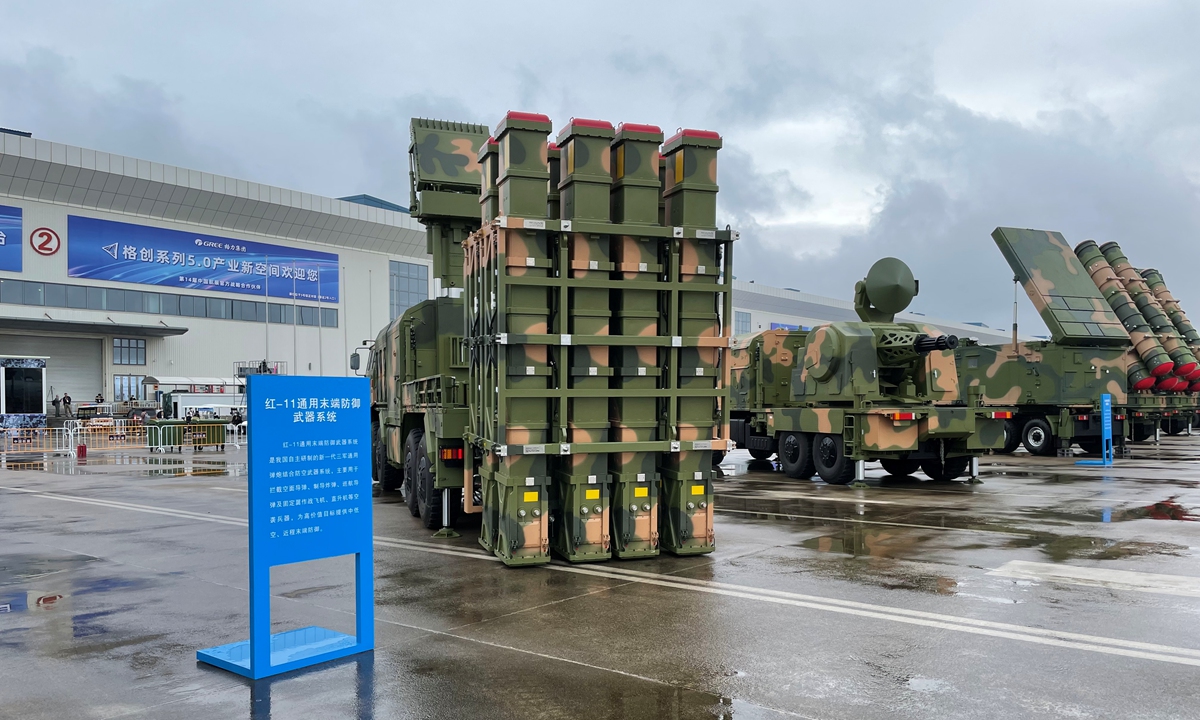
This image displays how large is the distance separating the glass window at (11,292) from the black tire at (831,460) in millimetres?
42613

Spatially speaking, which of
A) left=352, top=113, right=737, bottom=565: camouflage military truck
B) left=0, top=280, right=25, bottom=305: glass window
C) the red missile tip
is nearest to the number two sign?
A: left=0, top=280, right=25, bottom=305: glass window

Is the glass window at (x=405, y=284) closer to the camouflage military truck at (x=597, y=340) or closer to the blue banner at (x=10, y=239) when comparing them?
the blue banner at (x=10, y=239)

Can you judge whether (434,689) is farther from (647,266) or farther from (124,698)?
(647,266)

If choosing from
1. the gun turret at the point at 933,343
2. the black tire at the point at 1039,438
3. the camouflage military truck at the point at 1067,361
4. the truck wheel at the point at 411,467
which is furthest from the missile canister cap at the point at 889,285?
the truck wheel at the point at 411,467

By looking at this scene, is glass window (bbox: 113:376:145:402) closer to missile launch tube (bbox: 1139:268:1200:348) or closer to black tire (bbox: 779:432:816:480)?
black tire (bbox: 779:432:816:480)

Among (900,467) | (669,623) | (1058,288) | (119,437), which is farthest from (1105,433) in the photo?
(119,437)

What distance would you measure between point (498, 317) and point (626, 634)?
10.3 ft

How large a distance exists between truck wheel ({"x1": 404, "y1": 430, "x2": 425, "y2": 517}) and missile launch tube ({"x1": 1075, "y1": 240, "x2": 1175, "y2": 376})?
70.1ft

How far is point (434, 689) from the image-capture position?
4715 millimetres

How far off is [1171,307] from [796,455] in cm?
2012

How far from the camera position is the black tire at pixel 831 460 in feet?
51.8

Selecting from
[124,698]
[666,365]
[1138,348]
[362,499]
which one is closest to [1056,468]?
[1138,348]

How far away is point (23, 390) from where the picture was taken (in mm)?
42094

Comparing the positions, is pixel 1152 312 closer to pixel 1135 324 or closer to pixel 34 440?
pixel 1135 324
